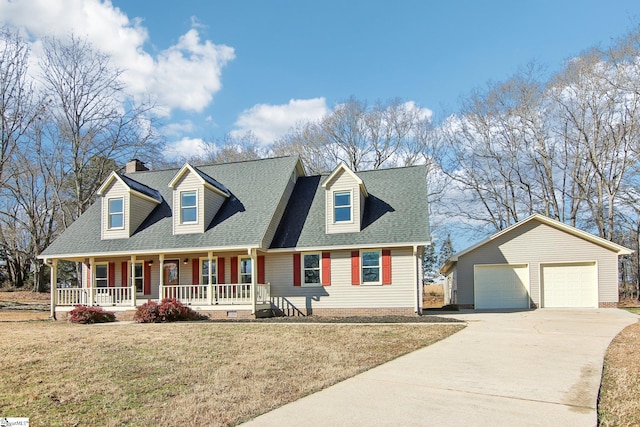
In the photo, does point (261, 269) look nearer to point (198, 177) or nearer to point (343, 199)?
point (343, 199)

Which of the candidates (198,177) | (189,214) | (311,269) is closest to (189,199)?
(189,214)

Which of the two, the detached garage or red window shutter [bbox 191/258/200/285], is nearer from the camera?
red window shutter [bbox 191/258/200/285]

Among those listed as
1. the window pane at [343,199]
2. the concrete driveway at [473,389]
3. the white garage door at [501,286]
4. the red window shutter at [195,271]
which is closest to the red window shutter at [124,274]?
the red window shutter at [195,271]

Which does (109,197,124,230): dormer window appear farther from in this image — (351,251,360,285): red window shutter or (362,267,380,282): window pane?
(362,267,380,282): window pane

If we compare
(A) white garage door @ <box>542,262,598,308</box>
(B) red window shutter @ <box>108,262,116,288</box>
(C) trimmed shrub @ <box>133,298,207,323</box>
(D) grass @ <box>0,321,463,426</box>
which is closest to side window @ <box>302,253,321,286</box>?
(C) trimmed shrub @ <box>133,298,207,323</box>

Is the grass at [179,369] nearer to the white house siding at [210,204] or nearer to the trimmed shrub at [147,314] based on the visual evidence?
the trimmed shrub at [147,314]

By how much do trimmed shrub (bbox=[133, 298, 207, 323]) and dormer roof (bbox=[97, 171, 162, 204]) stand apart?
5875 millimetres

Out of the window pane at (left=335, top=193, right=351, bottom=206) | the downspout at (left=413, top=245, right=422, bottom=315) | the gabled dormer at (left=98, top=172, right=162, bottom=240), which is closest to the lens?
the downspout at (left=413, top=245, right=422, bottom=315)

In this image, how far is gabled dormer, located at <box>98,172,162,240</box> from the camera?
21.5 m

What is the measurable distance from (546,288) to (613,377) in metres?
15.3

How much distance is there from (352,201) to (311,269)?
3.24 meters

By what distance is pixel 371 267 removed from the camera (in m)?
19.2

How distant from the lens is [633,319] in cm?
1655

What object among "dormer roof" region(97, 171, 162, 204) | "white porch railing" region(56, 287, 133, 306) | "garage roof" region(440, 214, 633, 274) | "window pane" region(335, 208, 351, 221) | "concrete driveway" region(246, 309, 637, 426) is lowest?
"white porch railing" region(56, 287, 133, 306)
